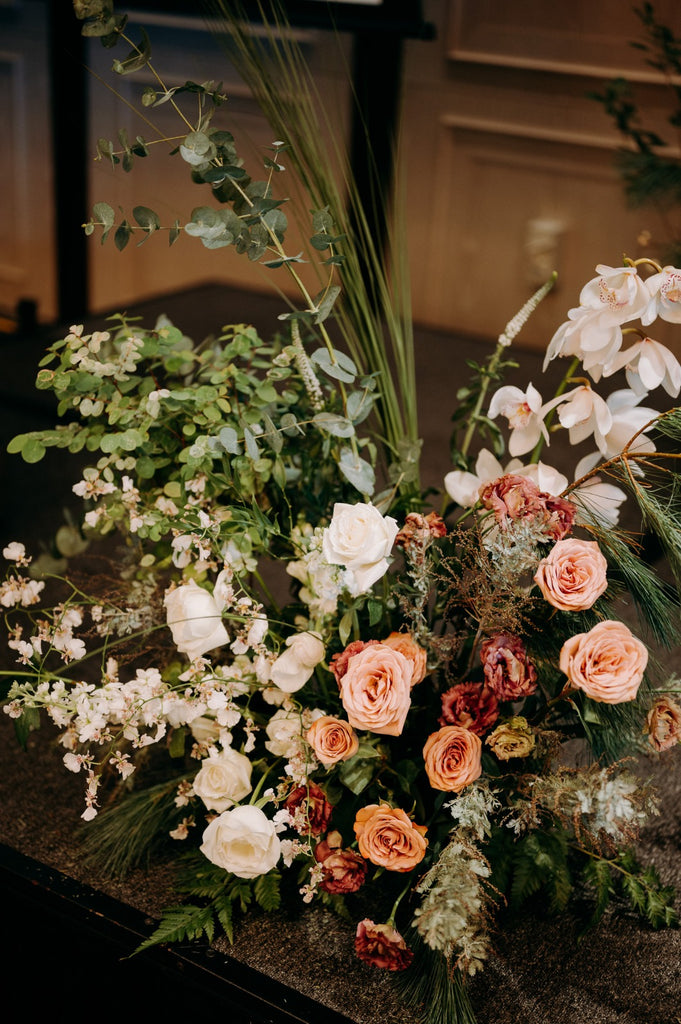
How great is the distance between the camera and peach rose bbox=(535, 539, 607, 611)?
67cm

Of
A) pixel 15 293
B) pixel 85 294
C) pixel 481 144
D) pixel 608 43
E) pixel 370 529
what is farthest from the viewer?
pixel 15 293

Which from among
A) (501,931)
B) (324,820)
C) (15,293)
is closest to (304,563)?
(324,820)

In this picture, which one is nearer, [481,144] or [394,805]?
[394,805]

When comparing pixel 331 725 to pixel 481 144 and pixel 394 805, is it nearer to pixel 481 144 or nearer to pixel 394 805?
pixel 394 805

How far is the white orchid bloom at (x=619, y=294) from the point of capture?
2.29ft

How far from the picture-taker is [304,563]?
808 millimetres

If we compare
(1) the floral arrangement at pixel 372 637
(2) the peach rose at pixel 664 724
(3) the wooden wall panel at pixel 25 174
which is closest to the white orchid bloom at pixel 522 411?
(1) the floral arrangement at pixel 372 637

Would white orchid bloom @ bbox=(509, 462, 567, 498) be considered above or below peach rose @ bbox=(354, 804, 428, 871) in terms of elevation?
above

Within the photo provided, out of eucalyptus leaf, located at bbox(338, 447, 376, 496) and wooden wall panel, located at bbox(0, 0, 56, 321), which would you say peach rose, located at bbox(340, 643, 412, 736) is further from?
wooden wall panel, located at bbox(0, 0, 56, 321)

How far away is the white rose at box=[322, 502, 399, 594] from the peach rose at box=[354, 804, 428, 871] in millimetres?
157

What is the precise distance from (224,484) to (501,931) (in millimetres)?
397

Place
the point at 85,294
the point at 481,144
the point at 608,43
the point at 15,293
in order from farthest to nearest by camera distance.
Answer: the point at 15,293 → the point at 85,294 → the point at 481,144 → the point at 608,43

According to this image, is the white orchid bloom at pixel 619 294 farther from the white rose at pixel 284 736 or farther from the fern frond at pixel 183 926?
the fern frond at pixel 183 926

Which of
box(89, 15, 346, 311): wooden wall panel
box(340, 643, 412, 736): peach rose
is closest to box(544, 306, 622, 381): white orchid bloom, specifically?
box(340, 643, 412, 736): peach rose
